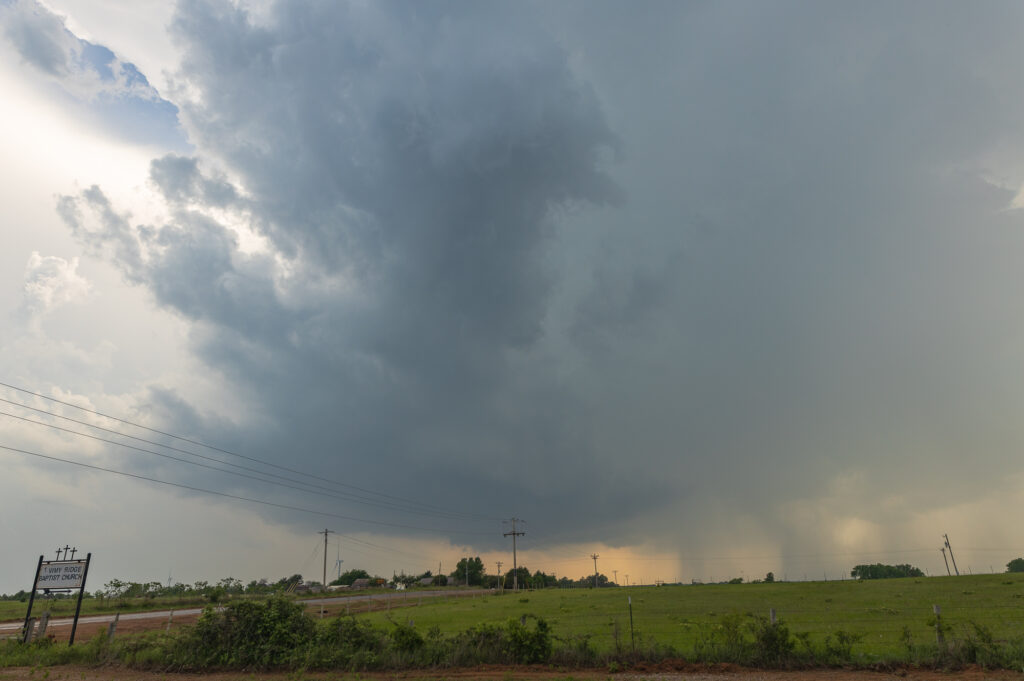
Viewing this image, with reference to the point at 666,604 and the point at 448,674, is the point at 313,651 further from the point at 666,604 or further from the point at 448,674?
the point at 666,604

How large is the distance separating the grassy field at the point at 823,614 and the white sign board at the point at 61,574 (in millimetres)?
19812

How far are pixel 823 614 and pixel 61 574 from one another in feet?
171

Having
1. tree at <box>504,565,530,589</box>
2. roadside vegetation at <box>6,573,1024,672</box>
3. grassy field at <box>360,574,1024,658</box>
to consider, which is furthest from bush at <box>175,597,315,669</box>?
tree at <box>504,565,530,589</box>

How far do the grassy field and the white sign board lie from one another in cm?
1981

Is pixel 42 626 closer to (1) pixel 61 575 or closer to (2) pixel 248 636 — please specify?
→ (1) pixel 61 575

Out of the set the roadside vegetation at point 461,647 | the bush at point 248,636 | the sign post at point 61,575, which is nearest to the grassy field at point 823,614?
the roadside vegetation at point 461,647

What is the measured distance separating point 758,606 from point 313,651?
149 ft

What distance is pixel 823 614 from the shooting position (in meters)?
43.6

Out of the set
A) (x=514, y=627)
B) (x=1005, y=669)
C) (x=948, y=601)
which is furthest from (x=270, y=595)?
(x=948, y=601)

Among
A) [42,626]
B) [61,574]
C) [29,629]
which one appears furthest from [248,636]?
[61,574]

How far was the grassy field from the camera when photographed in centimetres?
2981

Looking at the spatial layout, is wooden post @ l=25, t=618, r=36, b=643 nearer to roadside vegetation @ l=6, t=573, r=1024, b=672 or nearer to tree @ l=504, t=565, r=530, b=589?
roadside vegetation @ l=6, t=573, r=1024, b=672

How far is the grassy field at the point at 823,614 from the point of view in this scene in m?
29.8

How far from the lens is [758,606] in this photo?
5378cm
